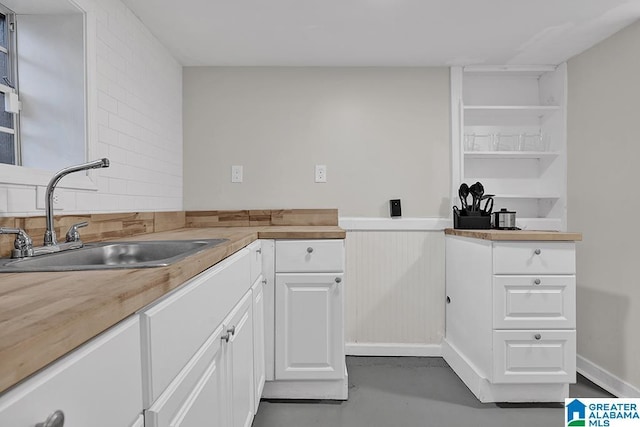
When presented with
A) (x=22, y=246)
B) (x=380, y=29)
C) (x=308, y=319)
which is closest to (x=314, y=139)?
(x=380, y=29)

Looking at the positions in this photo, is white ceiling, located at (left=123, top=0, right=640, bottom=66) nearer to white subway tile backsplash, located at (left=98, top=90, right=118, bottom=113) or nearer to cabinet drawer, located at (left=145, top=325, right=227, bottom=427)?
white subway tile backsplash, located at (left=98, top=90, right=118, bottom=113)

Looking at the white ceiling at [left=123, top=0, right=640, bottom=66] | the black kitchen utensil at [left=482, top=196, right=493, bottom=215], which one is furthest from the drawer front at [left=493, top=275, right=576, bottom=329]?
the white ceiling at [left=123, top=0, right=640, bottom=66]

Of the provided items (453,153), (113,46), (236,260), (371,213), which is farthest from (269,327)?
(453,153)

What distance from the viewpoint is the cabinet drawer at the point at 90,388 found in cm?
39

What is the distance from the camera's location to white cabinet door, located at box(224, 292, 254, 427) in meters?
1.31

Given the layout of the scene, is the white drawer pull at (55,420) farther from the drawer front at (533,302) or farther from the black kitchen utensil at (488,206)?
the black kitchen utensil at (488,206)

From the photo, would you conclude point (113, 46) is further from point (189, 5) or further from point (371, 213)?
point (371, 213)

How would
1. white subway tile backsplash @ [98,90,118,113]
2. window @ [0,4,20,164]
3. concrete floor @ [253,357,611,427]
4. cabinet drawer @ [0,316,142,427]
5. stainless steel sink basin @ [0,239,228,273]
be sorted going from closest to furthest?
1. cabinet drawer @ [0,316,142,427]
2. stainless steel sink basin @ [0,239,228,273]
3. window @ [0,4,20,164]
4. white subway tile backsplash @ [98,90,118,113]
5. concrete floor @ [253,357,611,427]

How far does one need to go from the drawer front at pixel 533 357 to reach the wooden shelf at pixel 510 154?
1.24m

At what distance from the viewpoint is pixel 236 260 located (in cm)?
142

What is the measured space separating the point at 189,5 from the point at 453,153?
1882mm

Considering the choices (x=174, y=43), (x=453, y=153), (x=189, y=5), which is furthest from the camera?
(x=453, y=153)

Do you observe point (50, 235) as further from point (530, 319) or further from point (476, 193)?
point (476, 193)

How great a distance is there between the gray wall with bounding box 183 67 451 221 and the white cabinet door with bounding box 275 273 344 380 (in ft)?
2.79
